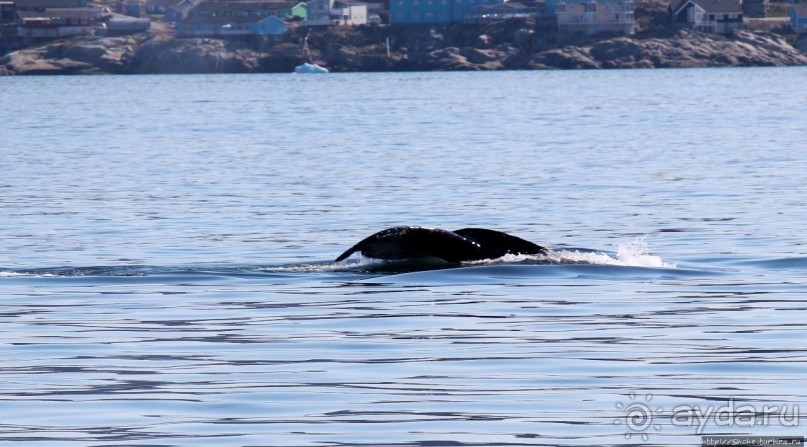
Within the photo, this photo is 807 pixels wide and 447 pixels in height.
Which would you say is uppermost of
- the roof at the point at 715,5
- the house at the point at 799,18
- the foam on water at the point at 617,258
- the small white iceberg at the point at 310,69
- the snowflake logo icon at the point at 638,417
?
the snowflake logo icon at the point at 638,417

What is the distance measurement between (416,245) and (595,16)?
562 feet

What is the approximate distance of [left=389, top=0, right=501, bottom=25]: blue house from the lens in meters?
196

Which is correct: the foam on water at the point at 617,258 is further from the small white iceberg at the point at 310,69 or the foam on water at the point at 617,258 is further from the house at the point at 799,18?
the house at the point at 799,18

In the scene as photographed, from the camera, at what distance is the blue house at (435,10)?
19612cm

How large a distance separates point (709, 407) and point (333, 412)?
8.76ft

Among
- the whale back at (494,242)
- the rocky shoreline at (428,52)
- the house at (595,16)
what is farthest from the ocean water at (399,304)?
the house at (595,16)

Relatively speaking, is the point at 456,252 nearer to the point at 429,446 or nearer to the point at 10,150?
the point at 429,446

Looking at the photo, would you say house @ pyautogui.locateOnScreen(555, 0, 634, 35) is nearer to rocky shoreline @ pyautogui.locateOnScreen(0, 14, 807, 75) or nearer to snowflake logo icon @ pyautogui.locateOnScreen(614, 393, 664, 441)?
rocky shoreline @ pyautogui.locateOnScreen(0, 14, 807, 75)

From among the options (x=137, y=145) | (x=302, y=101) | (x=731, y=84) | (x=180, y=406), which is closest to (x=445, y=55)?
(x=731, y=84)

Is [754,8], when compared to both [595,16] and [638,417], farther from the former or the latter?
[638,417]

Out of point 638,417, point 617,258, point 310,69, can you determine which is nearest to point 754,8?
point 310,69

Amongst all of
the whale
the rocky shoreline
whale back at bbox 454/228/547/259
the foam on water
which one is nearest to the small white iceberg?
the rocky shoreline

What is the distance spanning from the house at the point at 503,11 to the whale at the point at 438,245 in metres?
175

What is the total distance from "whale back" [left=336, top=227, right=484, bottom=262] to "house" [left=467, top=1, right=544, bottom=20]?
575 feet
